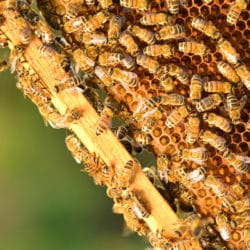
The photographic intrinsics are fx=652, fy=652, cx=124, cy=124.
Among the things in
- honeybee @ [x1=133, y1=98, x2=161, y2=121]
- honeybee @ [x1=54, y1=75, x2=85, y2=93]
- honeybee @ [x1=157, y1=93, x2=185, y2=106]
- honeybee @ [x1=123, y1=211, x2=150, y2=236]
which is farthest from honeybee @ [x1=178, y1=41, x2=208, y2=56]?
honeybee @ [x1=123, y1=211, x2=150, y2=236]

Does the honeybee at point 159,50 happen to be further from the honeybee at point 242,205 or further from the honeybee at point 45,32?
the honeybee at point 242,205

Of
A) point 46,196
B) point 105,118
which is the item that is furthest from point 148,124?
point 46,196

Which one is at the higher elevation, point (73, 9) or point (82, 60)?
point (73, 9)

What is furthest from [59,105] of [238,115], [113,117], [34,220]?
[34,220]

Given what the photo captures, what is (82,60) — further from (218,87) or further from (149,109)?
(218,87)

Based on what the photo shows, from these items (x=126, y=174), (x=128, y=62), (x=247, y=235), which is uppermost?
(x=128, y=62)

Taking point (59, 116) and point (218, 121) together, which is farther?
point (59, 116)

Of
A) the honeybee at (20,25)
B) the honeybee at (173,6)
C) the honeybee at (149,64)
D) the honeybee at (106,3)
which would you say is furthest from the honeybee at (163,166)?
the honeybee at (20,25)

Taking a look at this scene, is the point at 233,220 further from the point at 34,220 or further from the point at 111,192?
the point at 34,220
